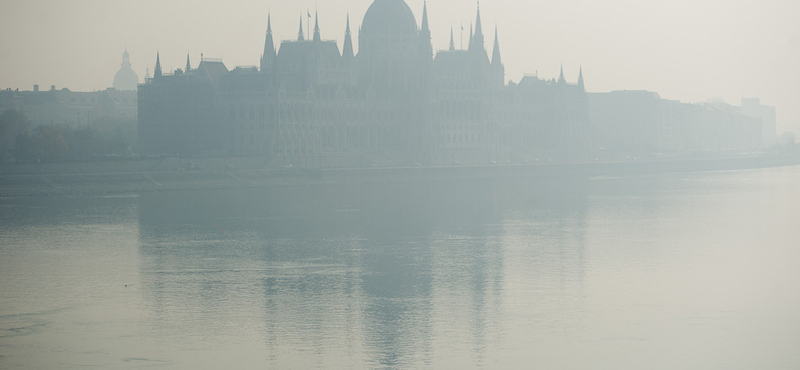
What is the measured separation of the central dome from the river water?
92300 mm

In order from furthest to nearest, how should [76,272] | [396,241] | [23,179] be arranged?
1. [23,179]
2. [396,241]
3. [76,272]

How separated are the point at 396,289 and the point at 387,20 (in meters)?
137

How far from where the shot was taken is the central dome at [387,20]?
18175cm

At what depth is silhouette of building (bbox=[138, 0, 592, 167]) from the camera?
153000 millimetres

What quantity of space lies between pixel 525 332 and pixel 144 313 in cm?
1389

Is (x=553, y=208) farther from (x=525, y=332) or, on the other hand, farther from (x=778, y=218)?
(x=525, y=332)

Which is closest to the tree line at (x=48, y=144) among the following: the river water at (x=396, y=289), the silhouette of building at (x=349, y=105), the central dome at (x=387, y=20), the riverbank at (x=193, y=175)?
the riverbank at (x=193, y=175)

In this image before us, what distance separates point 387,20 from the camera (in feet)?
598

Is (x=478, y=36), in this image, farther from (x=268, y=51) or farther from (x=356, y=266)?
(x=356, y=266)

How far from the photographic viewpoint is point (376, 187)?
126938 mm

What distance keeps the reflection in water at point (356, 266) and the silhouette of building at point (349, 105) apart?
48597mm

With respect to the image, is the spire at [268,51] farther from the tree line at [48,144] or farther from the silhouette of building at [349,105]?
the tree line at [48,144]

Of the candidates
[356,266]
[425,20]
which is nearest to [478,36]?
[425,20]

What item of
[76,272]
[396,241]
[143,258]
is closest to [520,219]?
[396,241]
